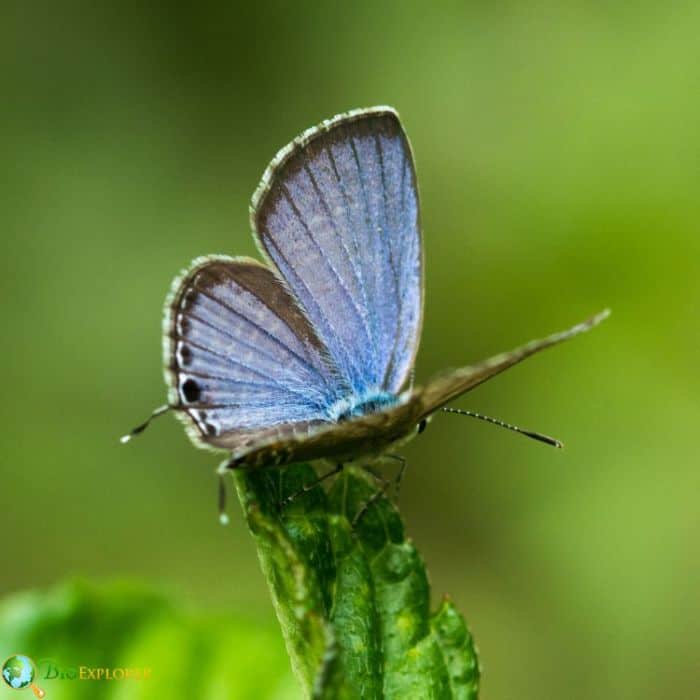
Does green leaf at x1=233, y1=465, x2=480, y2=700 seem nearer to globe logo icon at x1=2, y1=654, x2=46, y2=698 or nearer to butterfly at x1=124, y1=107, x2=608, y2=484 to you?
butterfly at x1=124, y1=107, x2=608, y2=484

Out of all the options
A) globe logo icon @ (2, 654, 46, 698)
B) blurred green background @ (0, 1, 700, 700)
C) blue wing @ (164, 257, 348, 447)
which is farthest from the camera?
blurred green background @ (0, 1, 700, 700)

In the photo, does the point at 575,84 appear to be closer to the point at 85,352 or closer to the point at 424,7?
the point at 424,7

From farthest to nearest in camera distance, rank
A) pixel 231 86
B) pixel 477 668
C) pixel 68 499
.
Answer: pixel 231 86, pixel 68 499, pixel 477 668

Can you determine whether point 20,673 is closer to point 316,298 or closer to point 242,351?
point 242,351

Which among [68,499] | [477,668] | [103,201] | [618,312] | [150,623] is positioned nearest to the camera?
[477,668]

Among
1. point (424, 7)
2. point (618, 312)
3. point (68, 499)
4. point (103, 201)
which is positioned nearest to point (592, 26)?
point (424, 7)

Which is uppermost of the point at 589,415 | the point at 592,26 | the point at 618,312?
the point at 592,26

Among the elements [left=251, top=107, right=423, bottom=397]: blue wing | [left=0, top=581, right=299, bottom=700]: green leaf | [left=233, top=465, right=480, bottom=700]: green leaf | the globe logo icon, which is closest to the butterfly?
[left=251, top=107, right=423, bottom=397]: blue wing
